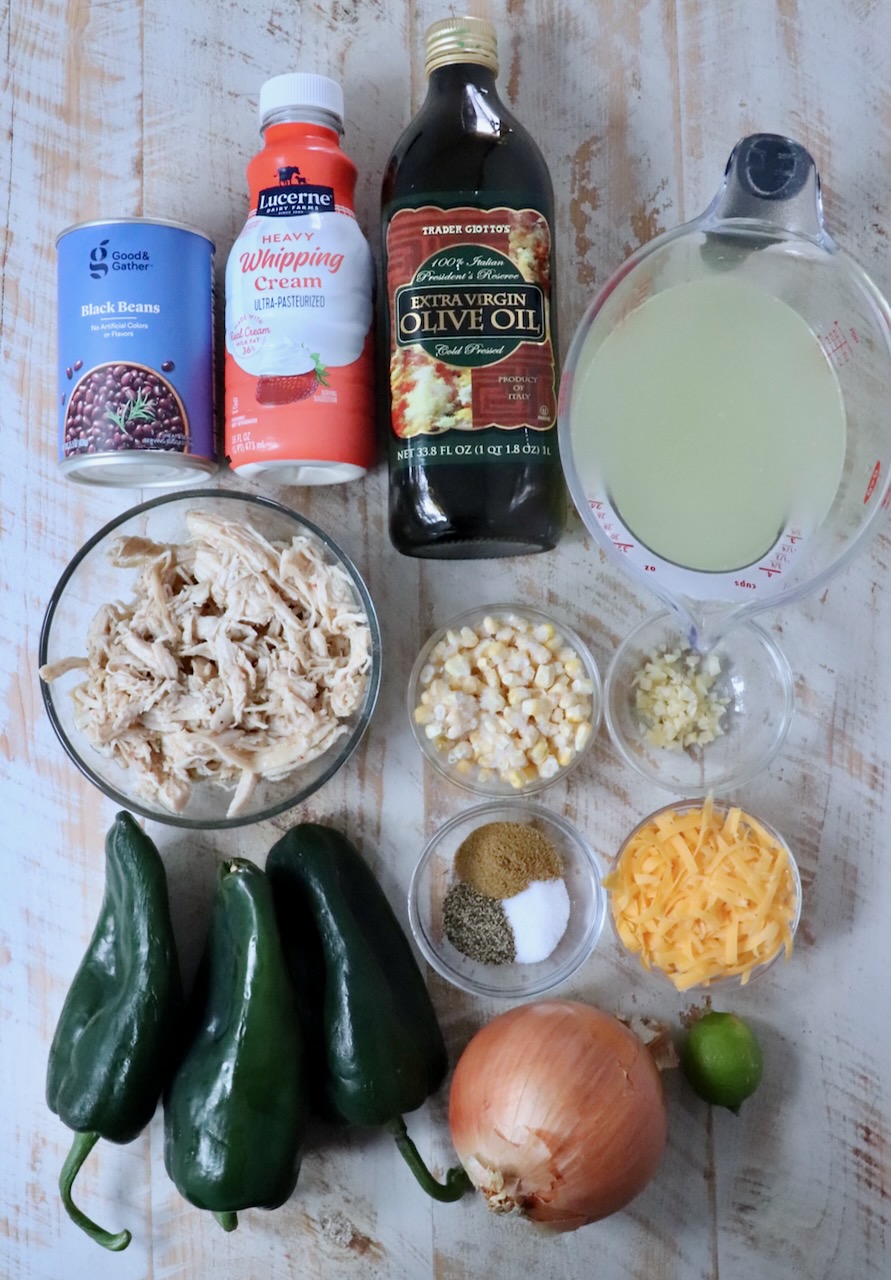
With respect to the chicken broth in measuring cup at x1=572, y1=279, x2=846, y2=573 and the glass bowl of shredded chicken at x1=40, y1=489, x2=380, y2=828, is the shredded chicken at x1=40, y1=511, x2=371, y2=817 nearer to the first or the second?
the glass bowl of shredded chicken at x1=40, y1=489, x2=380, y2=828

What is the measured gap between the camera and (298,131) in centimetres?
112

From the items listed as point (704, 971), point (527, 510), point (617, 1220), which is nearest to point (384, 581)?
point (527, 510)

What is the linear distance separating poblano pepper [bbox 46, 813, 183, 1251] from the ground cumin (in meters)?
0.35

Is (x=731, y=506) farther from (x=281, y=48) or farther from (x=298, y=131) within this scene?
(x=281, y=48)

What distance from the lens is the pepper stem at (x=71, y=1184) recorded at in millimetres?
1132

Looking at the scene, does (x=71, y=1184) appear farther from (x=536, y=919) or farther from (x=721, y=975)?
(x=721, y=975)

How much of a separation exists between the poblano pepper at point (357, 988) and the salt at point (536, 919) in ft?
0.41

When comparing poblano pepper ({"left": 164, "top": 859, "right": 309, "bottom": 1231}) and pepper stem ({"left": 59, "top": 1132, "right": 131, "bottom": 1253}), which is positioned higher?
poblano pepper ({"left": 164, "top": 859, "right": 309, "bottom": 1231})

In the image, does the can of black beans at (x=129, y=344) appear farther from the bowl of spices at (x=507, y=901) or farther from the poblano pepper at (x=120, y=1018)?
the bowl of spices at (x=507, y=901)

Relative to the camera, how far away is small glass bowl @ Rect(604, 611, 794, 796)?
1228mm

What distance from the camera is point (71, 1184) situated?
115 cm

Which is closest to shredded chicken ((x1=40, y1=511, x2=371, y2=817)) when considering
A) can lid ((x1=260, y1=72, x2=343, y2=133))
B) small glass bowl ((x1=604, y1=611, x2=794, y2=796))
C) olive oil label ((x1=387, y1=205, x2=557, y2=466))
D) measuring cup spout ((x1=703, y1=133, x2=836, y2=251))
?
olive oil label ((x1=387, y1=205, x2=557, y2=466))

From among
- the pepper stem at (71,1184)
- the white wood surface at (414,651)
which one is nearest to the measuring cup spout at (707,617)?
the white wood surface at (414,651)

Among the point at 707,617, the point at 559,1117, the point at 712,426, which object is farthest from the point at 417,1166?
the point at 712,426
